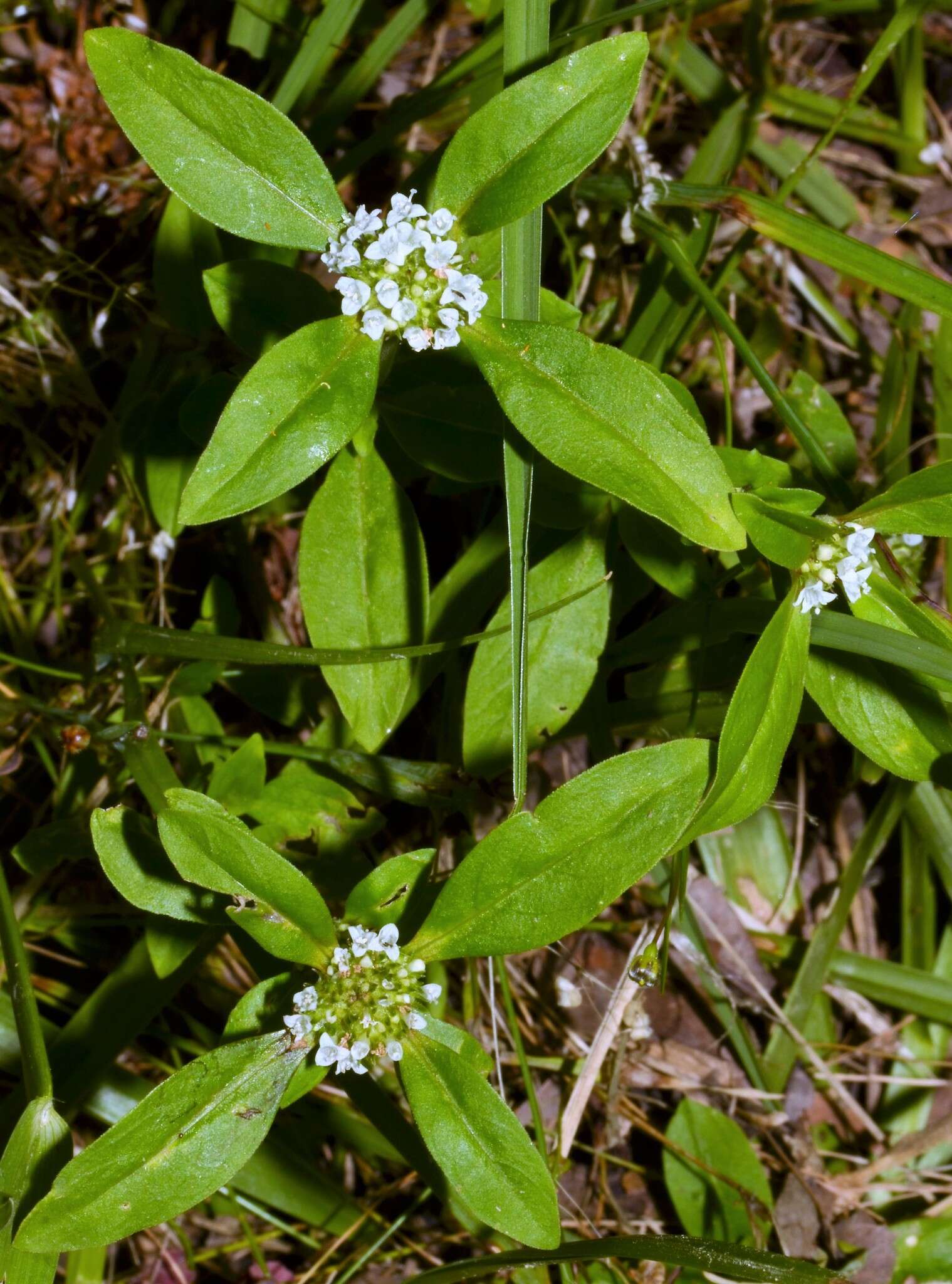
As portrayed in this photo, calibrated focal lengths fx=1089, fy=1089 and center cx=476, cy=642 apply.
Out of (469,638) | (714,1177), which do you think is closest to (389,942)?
(469,638)

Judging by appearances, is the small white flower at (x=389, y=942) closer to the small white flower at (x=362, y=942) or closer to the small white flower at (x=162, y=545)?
the small white flower at (x=362, y=942)

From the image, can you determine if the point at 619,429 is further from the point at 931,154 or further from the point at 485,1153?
the point at 931,154

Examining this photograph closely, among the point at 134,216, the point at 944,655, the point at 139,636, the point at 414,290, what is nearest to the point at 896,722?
the point at 944,655

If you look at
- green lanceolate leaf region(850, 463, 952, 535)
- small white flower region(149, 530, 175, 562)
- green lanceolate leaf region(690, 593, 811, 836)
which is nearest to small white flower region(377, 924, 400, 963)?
green lanceolate leaf region(690, 593, 811, 836)

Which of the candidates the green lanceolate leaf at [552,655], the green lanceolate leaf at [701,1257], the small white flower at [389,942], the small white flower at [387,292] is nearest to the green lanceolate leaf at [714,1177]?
the green lanceolate leaf at [701,1257]

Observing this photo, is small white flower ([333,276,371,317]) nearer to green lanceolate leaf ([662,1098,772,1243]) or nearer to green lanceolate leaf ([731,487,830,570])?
green lanceolate leaf ([731,487,830,570])

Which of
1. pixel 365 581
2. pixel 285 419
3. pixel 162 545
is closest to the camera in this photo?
pixel 285 419
